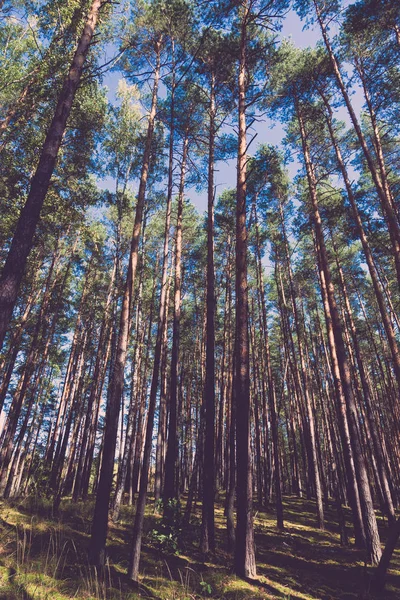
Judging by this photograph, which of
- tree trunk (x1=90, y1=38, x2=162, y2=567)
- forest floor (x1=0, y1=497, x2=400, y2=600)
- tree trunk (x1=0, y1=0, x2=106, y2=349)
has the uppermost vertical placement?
tree trunk (x1=0, y1=0, x2=106, y2=349)

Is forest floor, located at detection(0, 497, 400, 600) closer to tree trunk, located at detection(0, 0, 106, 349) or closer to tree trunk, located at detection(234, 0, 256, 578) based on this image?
tree trunk, located at detection(234, 0, 256, 578)

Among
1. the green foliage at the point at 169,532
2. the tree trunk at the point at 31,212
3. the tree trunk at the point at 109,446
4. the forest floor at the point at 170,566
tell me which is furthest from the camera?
the green foliage at the point at 169,532

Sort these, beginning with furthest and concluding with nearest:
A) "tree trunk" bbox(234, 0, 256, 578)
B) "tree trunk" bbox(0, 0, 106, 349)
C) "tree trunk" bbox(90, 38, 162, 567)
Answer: "tree trunk" bbox(90, 38, 162, 567)
"tree trunk" bbox(234, 0, 256, 578)
"tree trunk" bbox(0, 0, 106, 349)

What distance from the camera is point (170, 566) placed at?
5.80 metres

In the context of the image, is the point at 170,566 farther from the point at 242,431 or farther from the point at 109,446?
the point at 242,431

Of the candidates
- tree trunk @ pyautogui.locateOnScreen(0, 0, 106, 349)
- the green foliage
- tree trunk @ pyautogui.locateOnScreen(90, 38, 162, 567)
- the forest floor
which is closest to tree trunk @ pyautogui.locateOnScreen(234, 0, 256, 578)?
the forest floor

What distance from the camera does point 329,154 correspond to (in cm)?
1374

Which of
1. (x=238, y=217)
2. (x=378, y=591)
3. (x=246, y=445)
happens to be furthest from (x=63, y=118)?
(x=378, y=591)

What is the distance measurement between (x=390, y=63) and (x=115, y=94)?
449 inches

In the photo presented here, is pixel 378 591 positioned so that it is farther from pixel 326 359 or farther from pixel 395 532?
pixel 326 359

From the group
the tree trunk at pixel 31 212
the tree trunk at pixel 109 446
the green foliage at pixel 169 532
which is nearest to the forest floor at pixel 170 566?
the green foliage at pixel 169 532

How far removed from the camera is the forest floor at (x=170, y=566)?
4195mm

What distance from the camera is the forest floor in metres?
4.20

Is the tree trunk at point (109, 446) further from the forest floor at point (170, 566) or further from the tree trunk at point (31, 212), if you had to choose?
the tree trunk at point (31, 212)
